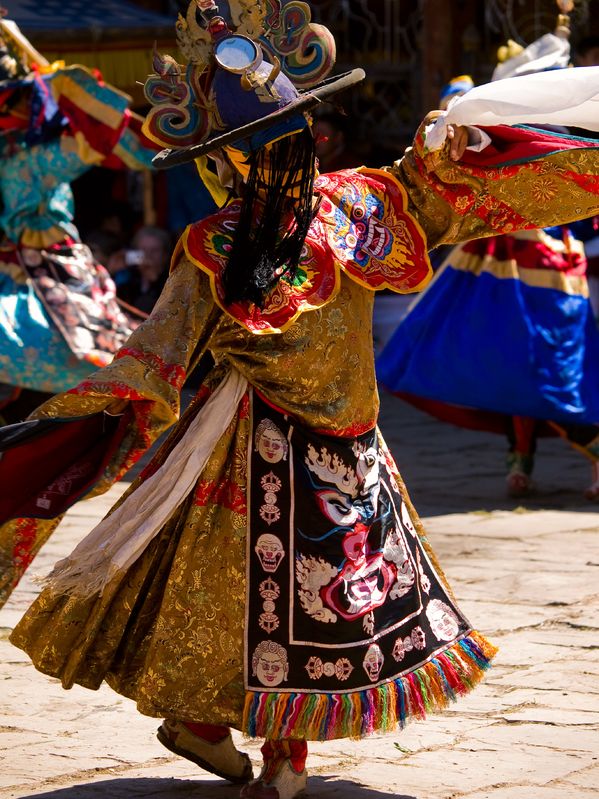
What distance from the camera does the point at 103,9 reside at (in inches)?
404

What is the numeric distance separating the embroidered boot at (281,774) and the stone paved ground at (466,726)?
3.0 inches

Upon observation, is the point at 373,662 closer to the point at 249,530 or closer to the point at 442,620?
the point at 442,620

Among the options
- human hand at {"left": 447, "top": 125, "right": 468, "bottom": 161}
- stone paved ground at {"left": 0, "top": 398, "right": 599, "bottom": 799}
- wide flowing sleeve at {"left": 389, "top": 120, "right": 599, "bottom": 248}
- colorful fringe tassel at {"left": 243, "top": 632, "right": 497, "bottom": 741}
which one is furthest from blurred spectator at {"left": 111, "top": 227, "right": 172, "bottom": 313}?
colorful fringe tassel at {"left": 243, "top": 632, "right": 497, "bottom": 741}

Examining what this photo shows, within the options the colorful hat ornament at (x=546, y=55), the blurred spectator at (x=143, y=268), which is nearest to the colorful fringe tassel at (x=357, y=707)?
the colorful hat ornament at (x=546, y=55)

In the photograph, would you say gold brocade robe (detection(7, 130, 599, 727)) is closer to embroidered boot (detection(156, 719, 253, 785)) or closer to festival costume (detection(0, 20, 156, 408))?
embroidered boot (detection(156, 719, 253, 785))

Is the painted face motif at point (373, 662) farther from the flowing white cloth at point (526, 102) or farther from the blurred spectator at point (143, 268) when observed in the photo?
the blurred spectator at point (143, 268)

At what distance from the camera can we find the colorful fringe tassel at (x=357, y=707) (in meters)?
3.03

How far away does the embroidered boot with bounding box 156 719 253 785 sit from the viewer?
3.20 m

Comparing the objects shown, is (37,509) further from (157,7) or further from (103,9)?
(157,7)

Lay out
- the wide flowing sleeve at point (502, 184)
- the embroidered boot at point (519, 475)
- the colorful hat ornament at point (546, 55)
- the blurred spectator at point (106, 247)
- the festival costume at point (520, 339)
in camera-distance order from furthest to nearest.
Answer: the blurred spectator at point (106, 247), the embroidered boot at point (519, 475), the festival costume at point (520, 339), the colorful hat ornament at point (546, 55), the wide flowing sleeve at point (502, 184)

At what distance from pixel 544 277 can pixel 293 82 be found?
3.40 meters

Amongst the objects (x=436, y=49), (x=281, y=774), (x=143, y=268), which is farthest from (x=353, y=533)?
(x=436, y=49)

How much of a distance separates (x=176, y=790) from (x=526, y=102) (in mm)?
1616

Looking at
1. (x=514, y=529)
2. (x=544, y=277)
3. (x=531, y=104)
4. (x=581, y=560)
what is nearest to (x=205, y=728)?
(x=531, y=104)
